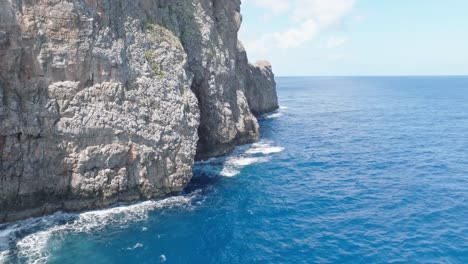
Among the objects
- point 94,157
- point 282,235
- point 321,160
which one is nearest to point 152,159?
point 94,157

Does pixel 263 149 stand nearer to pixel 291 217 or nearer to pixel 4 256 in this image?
pixel 291 217

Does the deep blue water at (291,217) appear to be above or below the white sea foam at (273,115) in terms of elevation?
below

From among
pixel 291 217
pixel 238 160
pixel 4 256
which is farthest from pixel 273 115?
pixel 4 256

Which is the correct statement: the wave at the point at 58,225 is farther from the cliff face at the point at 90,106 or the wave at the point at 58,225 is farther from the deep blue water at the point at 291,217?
the cliff face at the point at 90,106

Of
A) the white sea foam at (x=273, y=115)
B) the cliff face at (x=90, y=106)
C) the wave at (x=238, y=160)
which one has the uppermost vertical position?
the cliff face at (x=90, y=106)

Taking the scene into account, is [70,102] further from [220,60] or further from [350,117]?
[350,117]

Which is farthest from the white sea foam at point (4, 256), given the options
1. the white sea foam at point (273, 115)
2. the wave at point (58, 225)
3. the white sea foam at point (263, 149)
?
the white sea foam at point (273, 115)

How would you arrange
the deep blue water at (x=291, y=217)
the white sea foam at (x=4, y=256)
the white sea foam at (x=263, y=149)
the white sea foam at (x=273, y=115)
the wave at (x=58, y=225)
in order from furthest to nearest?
the white sea foam at (x=273, y=115), the white sea foam at (x=263, y=149), the deep blue water at (x=291, y=217), the wave at (x=58, y=225), the white sea foam at (x=4, y=256)
